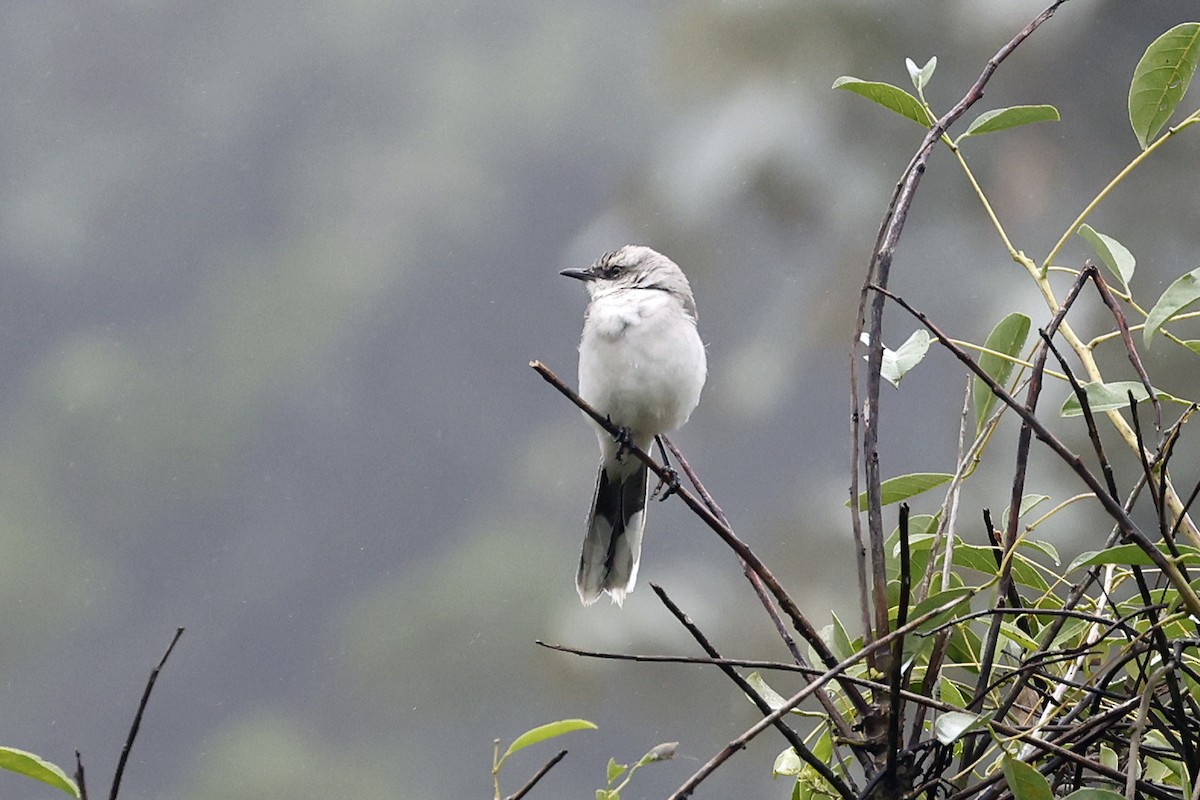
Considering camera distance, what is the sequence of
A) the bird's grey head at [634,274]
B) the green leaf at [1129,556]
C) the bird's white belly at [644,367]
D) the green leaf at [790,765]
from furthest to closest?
the bird's grey head at [634,274], the bird's white belly at [644,367], the green leaf at [790,765], the green leaf at [1129,556]

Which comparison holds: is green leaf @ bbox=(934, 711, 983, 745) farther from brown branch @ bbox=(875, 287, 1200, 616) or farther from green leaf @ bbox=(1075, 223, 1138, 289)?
green leaf @ bbox=(1075, 223, 1138, 289)

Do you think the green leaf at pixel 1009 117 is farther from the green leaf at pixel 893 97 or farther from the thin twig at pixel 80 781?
the thin twig at pixel 80 781

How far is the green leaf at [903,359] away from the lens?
2.86 ft

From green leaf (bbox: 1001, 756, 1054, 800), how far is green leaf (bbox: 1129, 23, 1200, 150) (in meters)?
0.46

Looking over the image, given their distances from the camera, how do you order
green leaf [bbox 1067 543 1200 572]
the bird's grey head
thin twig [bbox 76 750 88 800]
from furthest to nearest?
the bird's grey head, green leaf [bbox 1067 543 1200 572], thin twig [bbox 76 750 88 800]

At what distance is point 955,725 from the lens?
71 cm

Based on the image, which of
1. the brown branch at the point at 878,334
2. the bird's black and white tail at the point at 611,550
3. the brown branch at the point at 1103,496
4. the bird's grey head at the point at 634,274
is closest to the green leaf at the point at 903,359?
the brown branch at the point at 878,334

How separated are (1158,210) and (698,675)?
3.43 feet

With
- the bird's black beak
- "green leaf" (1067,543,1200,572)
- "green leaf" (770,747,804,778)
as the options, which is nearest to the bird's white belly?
the bird's black beak

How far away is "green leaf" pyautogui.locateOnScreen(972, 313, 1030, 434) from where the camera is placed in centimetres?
91

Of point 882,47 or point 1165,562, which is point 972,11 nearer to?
point 882,47

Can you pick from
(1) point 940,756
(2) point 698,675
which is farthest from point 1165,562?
(2) point 698,675

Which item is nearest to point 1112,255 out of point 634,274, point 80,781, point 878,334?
point 878,334

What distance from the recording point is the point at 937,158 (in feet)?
6.56
